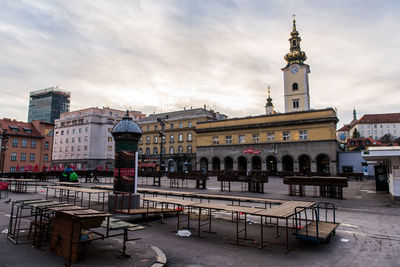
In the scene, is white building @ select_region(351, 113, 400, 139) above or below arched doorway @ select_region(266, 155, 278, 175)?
above

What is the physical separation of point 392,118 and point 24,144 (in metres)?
139

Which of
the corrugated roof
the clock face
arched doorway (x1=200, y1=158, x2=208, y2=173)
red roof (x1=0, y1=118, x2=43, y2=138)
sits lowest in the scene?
arched doorway (x1=200, y1=158, x2=208, y2=173)

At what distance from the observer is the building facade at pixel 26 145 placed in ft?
175

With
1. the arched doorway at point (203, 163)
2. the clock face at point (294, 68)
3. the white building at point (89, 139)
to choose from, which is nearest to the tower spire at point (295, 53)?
the clock face at point (294, 68)

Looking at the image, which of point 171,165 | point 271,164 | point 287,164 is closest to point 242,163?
point 271,164

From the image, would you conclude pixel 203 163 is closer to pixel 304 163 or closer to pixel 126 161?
pixel 304 163

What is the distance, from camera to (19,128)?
56.8 meters

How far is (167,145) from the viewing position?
222 ft

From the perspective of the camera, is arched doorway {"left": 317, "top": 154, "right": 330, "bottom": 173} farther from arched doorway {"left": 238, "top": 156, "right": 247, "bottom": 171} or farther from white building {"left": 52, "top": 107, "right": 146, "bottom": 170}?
white building {"left": 52, "top": 107, "right": 146, "bottom": 170}

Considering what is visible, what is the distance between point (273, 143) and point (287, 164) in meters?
5.20

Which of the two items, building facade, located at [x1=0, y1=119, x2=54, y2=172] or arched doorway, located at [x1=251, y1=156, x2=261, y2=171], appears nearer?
arched doorway, located at [x1=251, y1=156, x2=261, y2=171]

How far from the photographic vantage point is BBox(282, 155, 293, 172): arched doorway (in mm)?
48031

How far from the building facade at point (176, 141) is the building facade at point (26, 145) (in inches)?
864

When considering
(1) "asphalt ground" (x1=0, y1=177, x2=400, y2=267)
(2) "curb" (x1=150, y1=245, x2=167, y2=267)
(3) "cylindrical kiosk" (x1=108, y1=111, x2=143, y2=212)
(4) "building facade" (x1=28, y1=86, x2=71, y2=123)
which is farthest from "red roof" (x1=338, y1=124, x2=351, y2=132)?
(2) "curb" (x1=150, y1=245, x2=167, y2=267)
